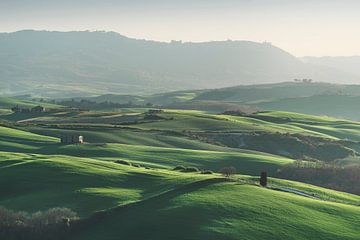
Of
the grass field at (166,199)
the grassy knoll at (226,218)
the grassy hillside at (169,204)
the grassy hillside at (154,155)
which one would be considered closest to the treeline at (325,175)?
the grassy hillside at (154,155)

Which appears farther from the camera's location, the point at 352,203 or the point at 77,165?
the point at 77,165

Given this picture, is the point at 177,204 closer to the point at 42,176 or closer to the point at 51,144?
the point at 42,176

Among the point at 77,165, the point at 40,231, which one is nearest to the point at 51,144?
the point at 77,165

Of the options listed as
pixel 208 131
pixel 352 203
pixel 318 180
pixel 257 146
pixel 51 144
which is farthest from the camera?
pixel 208 131

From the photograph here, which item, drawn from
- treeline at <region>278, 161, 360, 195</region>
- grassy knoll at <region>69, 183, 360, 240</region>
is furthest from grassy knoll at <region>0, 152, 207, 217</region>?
treeline at <region>278, 161, 360, 195</region>

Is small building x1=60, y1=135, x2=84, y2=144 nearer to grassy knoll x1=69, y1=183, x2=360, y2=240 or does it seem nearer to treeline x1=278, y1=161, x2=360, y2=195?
treeline x1=278, y1=161, x2=360, y2=195

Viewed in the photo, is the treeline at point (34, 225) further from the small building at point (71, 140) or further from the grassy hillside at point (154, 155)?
the small building at point (71, 140)

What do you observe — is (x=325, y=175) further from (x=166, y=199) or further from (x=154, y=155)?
(x=166, y=199)

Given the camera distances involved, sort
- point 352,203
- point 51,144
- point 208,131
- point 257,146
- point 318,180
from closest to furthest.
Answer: point 352,203 → point 318,180 → point 51,144 → point 257,146 → point 208,131
